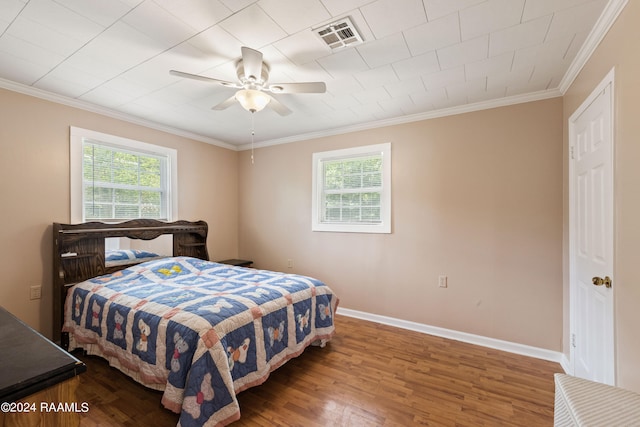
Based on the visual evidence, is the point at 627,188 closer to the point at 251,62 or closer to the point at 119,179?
the point at 251,62

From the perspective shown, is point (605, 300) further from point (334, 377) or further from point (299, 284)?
point (299, 284)

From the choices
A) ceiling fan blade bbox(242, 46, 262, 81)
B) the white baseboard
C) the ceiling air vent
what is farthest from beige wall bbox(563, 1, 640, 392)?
ceiling fan blade bbox(242, 46, 262, 81)

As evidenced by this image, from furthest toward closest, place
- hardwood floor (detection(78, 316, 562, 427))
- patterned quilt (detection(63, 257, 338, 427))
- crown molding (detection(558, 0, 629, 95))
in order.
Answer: hardwood floor (detection(78, 316, 562, 427)), patterned quilt (detection(63, 257, 338, 427)), crown molding (detection(558, 0, 629, 95))

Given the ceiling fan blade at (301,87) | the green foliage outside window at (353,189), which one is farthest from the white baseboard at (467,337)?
the ceiling fan blade at (301,87)

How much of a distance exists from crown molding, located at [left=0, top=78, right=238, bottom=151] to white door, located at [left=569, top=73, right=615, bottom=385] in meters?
4.18

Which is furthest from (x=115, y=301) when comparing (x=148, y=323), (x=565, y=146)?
(x=565, y=146)

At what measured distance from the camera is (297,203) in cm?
408

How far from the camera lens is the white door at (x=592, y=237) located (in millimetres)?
1656

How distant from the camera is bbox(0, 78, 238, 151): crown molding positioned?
2.48 meters

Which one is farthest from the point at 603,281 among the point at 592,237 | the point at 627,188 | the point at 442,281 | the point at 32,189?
the point at 32,189

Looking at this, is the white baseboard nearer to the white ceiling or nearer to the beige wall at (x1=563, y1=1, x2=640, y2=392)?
the beige wall at (x1=563, y1=1, x2=640, y2=392)

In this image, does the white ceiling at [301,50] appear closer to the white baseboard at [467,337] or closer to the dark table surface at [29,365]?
the dark table surface at [29,365]

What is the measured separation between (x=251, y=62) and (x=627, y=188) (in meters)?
2.24

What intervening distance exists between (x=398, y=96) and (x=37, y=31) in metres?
2.74
